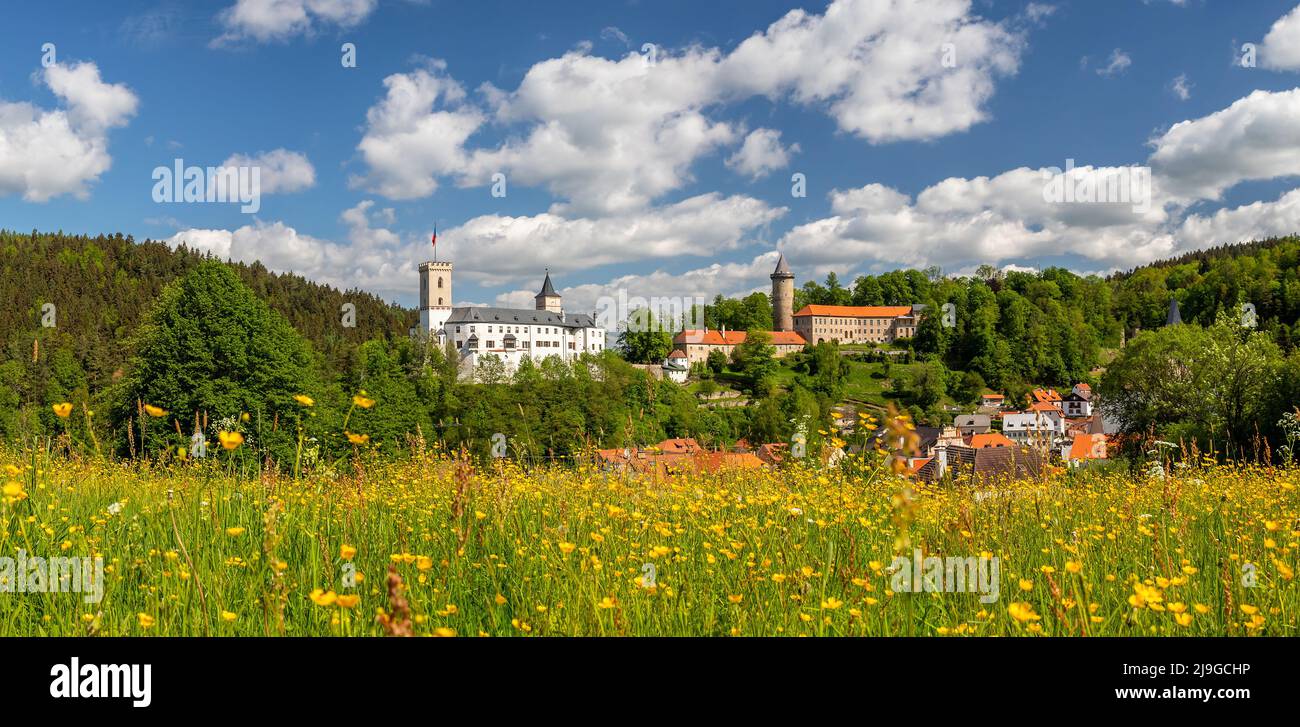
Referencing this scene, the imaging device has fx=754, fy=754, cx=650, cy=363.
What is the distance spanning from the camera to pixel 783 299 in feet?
488

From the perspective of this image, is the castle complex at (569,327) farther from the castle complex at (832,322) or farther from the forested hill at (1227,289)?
the forested hill at (1227,289)

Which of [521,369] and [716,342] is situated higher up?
[716,342]

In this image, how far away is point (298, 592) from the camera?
3.38m

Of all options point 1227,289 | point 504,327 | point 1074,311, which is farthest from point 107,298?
point 1227,289

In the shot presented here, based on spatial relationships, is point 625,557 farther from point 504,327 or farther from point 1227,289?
point 1227,289

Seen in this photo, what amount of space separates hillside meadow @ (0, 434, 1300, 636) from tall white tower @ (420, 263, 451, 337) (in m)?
110

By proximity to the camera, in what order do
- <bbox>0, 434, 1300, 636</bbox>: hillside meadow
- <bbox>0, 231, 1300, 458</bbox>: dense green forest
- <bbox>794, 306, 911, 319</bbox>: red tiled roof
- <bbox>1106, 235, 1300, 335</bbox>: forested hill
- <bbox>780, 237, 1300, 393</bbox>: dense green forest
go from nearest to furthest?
1. <bbox>0, 434, 1300, 636</bbox>: hillside meadow
2. <bbox>0, 231, 1300, 458</bbox>: dense green forest
3. <bbox>1106, 235, 1300, 335</bbox>: forested hill
4. <bbox>780, 237, 1300, 393</bbox>: dense green forest
5. <bbox>794, 306, 911, 319</bbox>: red tiled roof

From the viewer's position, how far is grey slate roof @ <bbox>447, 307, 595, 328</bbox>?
106 meters

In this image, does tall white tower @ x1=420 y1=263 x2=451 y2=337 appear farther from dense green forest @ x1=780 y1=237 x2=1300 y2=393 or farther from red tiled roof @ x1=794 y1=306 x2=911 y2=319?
dense green forest @ x1=780 y1=237 x2=1300 y2=393

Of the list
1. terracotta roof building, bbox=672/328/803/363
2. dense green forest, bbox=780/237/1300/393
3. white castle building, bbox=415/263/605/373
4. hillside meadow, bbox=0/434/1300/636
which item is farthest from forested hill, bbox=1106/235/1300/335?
hillside meadow, bbox=0/434/1300/636

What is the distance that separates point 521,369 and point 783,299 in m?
74.7

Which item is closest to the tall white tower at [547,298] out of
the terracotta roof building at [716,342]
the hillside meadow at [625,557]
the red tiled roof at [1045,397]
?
the terracotta roof building at [716,342]

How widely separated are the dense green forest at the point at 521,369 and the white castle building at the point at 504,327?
9.51 m
